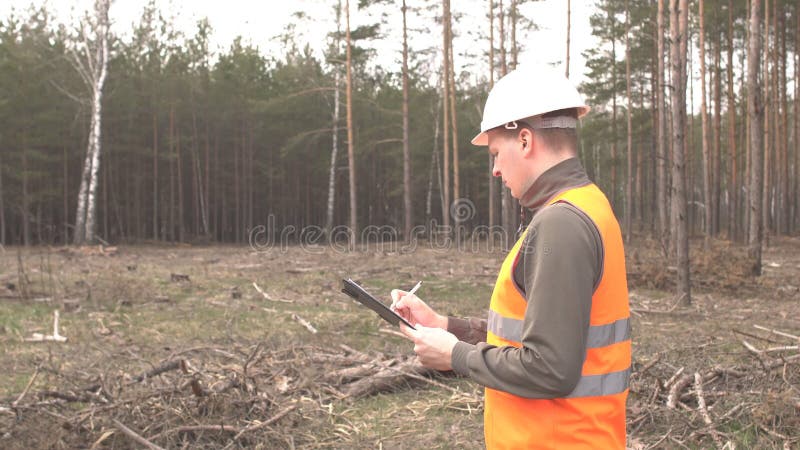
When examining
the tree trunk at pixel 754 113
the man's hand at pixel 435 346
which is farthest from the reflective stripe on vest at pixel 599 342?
the tree trunk at pixel 754 113

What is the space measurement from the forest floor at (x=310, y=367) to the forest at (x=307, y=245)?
0.10ft

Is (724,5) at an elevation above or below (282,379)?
above

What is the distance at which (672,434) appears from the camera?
14.9 feet

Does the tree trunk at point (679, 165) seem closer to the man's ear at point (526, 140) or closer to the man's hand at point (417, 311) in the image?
the man's hand at point (417, 311)

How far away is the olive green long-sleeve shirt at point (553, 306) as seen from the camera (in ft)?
5.60

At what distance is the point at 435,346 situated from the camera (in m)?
2.05

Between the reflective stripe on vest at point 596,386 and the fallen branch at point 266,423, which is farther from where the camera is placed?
the fallen branch at point 266,423

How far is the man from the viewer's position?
172 cm

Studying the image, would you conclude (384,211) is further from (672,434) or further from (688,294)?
(672,434)

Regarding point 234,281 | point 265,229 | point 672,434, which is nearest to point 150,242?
point 265,229

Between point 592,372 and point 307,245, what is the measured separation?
2526 centimetres

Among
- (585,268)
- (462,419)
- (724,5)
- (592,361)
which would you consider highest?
(724,5)

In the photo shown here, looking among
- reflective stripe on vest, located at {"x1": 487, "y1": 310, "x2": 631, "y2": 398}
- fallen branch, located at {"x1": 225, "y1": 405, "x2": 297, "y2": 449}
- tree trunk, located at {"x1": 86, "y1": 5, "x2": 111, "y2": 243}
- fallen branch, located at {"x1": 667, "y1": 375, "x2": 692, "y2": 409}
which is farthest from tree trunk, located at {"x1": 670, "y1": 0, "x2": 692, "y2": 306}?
tree trunk, located at {"x1": 86, "y1": 5, "x2": 111, "y2": 243}

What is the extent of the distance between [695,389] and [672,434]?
2.02ft
